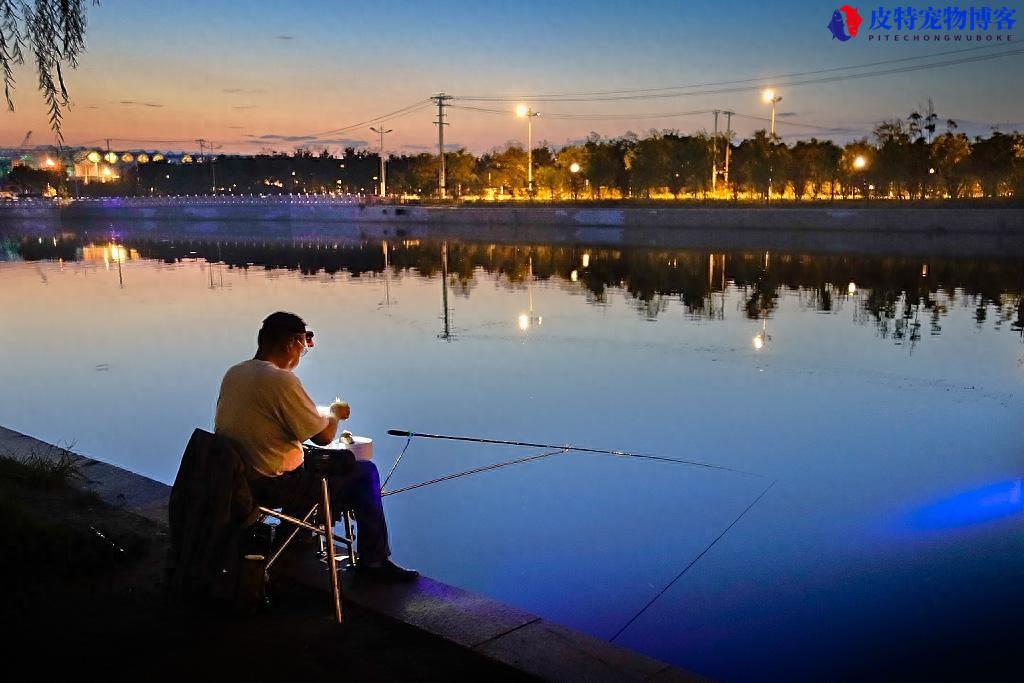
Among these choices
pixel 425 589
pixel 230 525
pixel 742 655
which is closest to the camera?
pixel 230 525

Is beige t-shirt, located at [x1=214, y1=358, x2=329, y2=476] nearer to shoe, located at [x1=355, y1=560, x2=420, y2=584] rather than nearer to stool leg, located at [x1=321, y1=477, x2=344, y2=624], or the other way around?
stool leg, located at [x1=321, y1=477, x2=344, y2=624]

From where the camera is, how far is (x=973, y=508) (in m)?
8.55

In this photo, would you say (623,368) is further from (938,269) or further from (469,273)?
(938,269)

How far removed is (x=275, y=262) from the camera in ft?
146

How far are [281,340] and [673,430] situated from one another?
23.4ft

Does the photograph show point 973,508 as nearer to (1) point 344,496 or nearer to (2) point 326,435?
(1) point 344,496

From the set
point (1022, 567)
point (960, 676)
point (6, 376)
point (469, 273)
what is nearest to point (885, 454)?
point (1022, 567)

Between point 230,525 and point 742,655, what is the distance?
318cm

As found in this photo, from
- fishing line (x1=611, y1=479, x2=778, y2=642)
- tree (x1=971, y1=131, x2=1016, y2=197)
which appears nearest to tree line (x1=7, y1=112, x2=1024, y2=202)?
tree (x1=971, y1=131, x2=1016, y2=197)

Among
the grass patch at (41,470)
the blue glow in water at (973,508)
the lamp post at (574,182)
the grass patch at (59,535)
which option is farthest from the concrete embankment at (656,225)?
the grass patch at (59,535)

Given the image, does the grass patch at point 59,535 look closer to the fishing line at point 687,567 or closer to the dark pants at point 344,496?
the dark pants at point 344,496

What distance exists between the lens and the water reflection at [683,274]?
23094mm

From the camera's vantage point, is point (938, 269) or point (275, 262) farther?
point (275, 262)

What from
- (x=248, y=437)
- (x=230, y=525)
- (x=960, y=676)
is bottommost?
(x=960, y=676)
